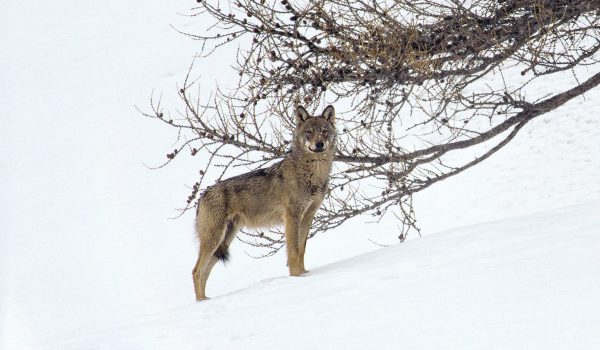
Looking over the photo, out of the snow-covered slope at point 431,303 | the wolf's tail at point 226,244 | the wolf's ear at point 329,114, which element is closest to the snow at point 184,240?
the snow-covered slope at point 431,303

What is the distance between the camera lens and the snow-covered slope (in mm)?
6355

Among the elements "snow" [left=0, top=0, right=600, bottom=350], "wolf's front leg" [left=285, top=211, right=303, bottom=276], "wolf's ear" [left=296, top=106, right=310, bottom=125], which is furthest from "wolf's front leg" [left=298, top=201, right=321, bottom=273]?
"wolf's ear" [left=296, top=106, right=310, bottom=125]

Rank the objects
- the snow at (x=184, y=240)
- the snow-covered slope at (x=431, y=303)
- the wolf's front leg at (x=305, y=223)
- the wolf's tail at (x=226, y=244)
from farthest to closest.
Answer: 1. the wolf's tail at (x=226, y=244)
2. the wolf's front leg at (x=305, y=223)
3. the snow at (x=184, y=240)
4. the snow-covered slope at (x=431, y=303)

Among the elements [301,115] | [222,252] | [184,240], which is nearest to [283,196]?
[301,115]

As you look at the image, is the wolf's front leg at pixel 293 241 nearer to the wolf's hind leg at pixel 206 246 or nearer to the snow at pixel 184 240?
the snow at pixel 184 240

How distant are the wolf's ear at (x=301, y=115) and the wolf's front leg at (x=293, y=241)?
3.57 feet

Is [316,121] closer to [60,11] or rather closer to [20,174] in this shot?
[20,174]

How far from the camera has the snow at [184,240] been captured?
7074 millimetres

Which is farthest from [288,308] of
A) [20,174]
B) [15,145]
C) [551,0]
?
[15,145]

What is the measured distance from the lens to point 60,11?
43.6 m

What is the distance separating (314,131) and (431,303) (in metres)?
4.16

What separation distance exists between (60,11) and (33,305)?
83.7 feet

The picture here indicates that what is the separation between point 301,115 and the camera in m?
11.1

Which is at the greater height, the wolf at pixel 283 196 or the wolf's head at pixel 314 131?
the wolf's head at pixel 314 131
